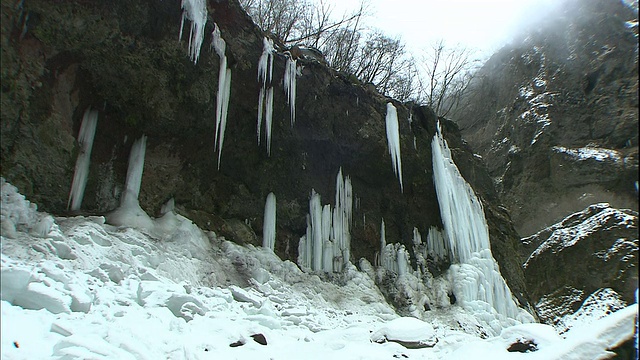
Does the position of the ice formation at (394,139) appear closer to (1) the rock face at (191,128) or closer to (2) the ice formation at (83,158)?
(1) the rock face at (191,128)

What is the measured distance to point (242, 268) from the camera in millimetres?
8016

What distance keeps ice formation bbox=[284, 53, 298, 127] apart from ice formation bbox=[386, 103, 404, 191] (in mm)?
2692

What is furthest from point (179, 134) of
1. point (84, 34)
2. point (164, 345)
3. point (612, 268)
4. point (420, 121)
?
point (612, 268)

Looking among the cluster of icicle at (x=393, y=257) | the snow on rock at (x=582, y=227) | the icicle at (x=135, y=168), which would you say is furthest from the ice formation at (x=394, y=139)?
the snow on rock at (x=582, y=227)

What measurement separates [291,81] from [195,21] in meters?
2.42

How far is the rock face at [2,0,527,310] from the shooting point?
6234 millimetres

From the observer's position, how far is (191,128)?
8.26 meters

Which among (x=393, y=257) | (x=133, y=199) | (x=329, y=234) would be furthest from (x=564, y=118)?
(x=133, y=199)

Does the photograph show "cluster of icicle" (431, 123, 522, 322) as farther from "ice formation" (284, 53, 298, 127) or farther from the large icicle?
"ice formation" (284, 53, 298, 127)

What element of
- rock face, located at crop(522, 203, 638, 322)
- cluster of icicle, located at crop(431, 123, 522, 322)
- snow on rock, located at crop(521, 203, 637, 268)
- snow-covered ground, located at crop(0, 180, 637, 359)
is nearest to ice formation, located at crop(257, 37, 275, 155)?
snow-covered ground, located at crop(0, 180, 637, 359)

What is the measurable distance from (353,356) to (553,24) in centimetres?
3023

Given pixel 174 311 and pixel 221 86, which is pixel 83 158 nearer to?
pixel 221 86

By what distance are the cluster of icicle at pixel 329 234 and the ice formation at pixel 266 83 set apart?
1.99 meters

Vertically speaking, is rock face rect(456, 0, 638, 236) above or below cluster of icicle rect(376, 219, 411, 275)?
above
